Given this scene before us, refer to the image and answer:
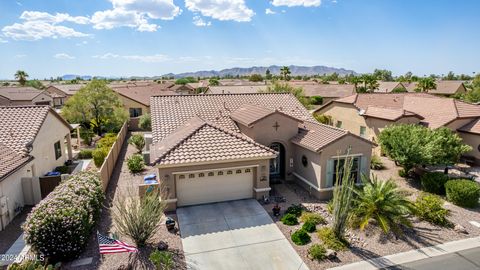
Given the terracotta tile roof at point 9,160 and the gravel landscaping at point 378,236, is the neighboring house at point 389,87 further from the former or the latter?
the terracotta tile roof at point 9,160

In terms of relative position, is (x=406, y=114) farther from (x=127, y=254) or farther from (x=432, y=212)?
(x=127, y=254)

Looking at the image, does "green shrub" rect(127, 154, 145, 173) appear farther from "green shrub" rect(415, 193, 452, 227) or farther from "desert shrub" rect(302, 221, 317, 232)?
"green shrub" rect(415, 193, 452, 227)

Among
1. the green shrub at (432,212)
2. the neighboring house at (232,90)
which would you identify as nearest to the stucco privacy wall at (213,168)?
the green shrub at (432,212)

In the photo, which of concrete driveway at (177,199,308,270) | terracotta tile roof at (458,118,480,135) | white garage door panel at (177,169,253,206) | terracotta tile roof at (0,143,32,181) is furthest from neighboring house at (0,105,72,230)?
terracotta tile roof at (458,118,480,135)

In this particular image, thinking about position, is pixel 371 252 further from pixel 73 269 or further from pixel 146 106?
pixel 146 106

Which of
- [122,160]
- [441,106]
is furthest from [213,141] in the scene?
[441,106]

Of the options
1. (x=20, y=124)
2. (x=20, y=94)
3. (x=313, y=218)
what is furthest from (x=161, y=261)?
(x=20, y=94)
